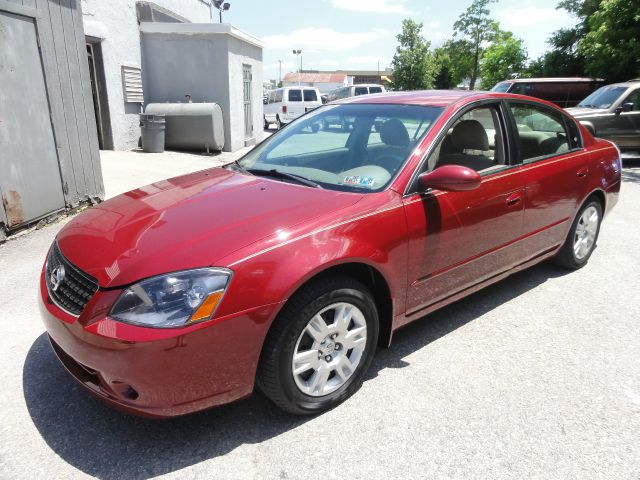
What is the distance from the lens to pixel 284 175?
315cm

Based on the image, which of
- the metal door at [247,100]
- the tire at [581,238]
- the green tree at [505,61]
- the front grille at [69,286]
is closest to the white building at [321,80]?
the green tree at [505,61]

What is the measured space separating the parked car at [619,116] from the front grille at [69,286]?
399 inches

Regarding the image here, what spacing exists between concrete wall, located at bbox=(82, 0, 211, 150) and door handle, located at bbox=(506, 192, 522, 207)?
946 cm

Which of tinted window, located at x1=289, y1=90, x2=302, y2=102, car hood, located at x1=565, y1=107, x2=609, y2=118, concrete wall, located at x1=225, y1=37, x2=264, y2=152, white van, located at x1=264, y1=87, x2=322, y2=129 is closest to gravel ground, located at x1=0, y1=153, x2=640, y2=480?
car hood, located at x1=565, y1=107, x2=609, y2=118

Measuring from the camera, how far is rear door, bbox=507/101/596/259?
11.9 feet

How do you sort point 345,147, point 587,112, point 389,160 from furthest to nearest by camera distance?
point 587,112 → point 345,147 → point 389,160

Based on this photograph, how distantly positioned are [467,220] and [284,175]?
1194 mm

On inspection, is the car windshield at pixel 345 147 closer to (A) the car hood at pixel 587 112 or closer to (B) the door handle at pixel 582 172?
(B) the door handle at pixel 582 172

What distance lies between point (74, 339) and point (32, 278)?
8.37ft

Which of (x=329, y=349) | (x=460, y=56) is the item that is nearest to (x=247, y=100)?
(x=329, y=349)

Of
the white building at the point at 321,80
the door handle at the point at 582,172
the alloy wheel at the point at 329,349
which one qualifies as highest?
the white building at the point at 321,80

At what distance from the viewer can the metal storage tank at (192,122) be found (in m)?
11.5

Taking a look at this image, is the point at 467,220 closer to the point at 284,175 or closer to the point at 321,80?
the point at 284,175

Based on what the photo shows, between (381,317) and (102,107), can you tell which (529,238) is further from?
(102,107)
